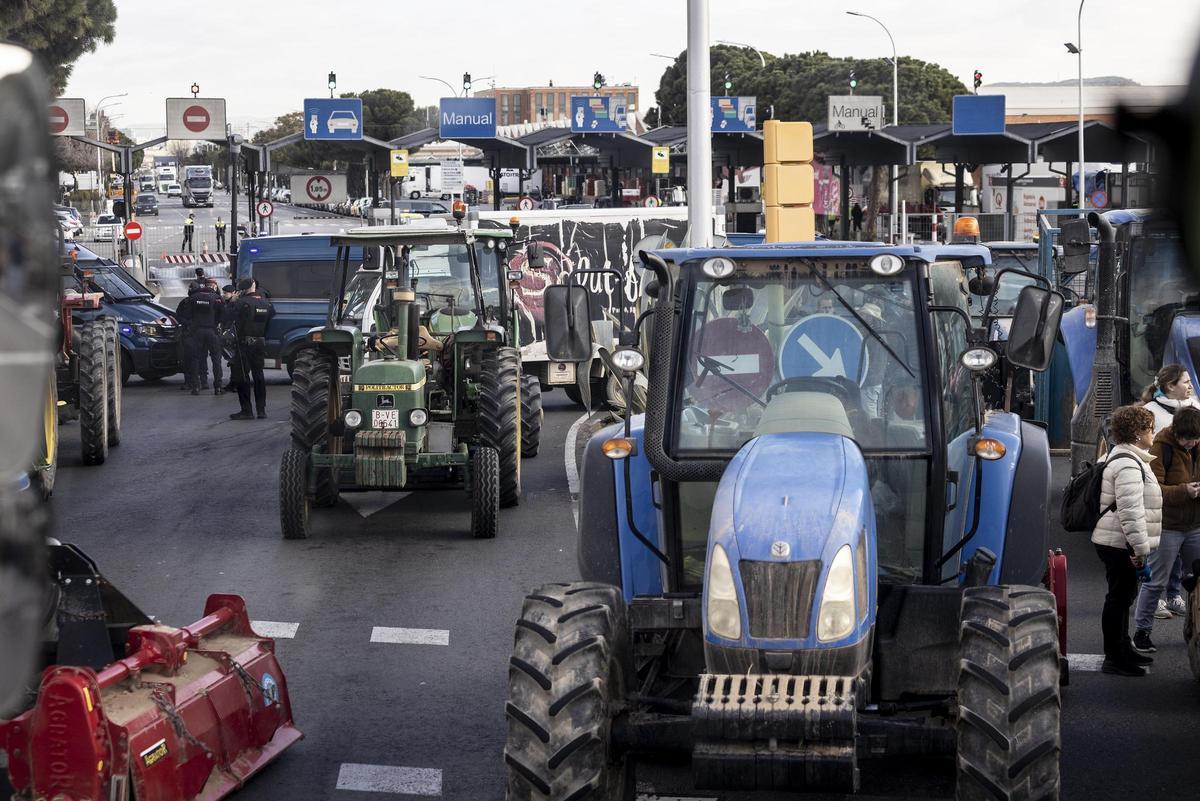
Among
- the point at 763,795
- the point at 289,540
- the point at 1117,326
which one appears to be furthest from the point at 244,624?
the point at 1117,326

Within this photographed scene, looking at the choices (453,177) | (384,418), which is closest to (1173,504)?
(384,418)

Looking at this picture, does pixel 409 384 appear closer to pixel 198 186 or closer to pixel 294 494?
pixel 294 494

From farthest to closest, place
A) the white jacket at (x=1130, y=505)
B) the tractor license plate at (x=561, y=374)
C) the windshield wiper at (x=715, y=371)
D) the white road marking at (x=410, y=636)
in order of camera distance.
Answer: the tractor license plate at (x=561, y=374) → the white road marking at (x=410, y=636) → the white jacket at (x=1130, y=505) → the windshield wiper at (x=715, y=371)

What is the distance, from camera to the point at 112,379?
17.0m

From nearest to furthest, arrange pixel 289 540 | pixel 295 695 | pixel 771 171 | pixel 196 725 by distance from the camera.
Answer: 1. pixel 196 725
2. pixel 295 695
3. pixel 289 540
4. pixel 771 171

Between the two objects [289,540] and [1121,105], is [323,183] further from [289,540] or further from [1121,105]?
[1121,105]

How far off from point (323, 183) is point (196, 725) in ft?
127

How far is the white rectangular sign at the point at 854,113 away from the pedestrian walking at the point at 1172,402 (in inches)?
1230

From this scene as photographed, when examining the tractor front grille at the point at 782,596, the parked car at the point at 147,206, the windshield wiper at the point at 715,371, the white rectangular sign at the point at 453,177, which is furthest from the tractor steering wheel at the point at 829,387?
the parked car at the point at 147,206

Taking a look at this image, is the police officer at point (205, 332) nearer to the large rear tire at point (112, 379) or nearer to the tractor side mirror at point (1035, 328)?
the large rear tire at point (112, 379)

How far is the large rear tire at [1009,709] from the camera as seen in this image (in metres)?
4.95

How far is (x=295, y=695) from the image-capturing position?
323 inches

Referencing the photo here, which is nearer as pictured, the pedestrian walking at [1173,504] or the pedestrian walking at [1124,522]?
the pedestrian walking at [1124,522]

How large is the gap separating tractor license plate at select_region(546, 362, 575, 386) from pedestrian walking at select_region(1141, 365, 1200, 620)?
10315 mm
